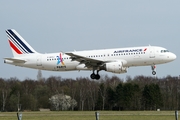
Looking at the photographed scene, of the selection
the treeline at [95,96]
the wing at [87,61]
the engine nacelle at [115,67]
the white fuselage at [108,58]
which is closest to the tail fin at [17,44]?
the white fuselage at [108,58]

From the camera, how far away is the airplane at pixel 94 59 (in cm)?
6072

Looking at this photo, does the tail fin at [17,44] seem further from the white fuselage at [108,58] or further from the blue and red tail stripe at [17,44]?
the white fuselage at [108,58]

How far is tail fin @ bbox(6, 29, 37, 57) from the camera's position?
6979cm

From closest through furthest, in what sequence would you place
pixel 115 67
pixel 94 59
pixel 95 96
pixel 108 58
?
pixel 115 67
pixel 94 59
pixel 108 58
pixel 95 96

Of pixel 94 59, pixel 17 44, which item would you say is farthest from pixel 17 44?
pixel 94 59

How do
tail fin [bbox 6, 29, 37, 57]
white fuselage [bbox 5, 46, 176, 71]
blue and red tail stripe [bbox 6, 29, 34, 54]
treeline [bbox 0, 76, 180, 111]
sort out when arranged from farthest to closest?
treeline [bbox 0, 76, 180, 111]
blue and red tail stripe [bbox 6, 29, 34, 54]
tail fin [bbox 6, 29, 37, 57]
white fuselage [bbox 5, 46, 176, 71]

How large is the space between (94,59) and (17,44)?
50.6 ft

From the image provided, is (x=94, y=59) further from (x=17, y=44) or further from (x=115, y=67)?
(x=17, y=44)

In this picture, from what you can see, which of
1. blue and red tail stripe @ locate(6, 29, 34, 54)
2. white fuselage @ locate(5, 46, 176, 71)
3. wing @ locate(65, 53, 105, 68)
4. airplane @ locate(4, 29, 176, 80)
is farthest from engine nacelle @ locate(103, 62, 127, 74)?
blue and red tail stripe @ locate(6, 29, 34, 54)

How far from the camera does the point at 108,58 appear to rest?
6278 centimetres

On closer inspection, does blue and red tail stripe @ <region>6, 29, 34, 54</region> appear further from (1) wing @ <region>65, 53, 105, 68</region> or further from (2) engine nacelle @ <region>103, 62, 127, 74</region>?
(2) engine nacelle @ <region>103, 62, 127, 74</region>

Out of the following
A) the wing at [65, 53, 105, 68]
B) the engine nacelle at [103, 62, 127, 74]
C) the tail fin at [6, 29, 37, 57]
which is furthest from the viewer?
the tail fin at [6, 29, 37, 57]

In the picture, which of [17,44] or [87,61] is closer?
[87,61]

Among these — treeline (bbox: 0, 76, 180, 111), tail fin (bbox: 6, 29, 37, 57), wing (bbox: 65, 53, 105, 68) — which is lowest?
treeline (bbox: 0, 76, 180, 111)
